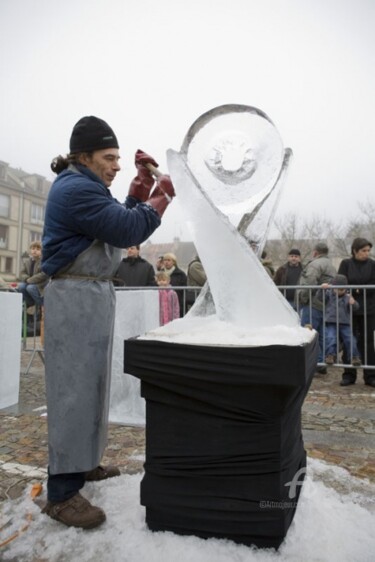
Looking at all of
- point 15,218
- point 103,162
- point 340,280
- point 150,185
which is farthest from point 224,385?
point 15,218

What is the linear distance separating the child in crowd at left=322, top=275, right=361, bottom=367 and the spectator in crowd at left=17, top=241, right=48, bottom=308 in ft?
11.7

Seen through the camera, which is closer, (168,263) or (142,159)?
(142,159)


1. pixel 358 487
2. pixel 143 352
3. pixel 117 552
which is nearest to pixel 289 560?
pixel 117 552

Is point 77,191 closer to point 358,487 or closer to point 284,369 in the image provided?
point 284,369

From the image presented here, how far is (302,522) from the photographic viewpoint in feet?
6.30

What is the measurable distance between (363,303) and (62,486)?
175 inches

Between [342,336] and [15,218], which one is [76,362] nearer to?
[342,336]

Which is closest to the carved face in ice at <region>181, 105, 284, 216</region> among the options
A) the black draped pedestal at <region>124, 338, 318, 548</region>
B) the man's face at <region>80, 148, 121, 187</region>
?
the man's face at <region>80, 148, 121, 187</region>

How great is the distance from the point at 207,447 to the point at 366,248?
14.4 ft

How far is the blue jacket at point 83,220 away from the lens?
196cm

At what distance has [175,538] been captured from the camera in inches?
71.9

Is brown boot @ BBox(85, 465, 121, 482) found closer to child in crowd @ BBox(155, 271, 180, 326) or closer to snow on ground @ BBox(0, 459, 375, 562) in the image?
snow on ground @ BBox(0, 459, 375, 562)

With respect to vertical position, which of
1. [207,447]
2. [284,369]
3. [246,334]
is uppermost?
[246,334]

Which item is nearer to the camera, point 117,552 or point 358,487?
point 117,552
